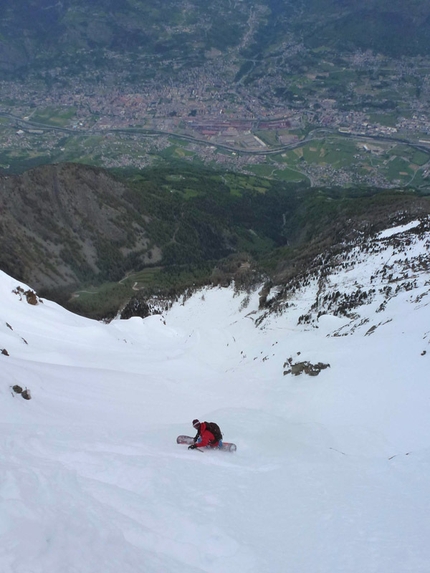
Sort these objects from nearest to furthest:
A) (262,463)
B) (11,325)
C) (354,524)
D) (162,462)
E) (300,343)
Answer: (354,524) < (162,462) < (262,463) < (11,325) < (300,343)

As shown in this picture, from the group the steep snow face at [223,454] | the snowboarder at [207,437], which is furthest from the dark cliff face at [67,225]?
the snowboarder at [207,437]

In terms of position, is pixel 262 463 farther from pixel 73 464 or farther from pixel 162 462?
pixel 73 464

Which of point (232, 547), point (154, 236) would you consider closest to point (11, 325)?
point (232, 547)

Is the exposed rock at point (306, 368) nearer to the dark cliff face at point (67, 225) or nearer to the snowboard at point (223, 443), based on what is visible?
the snowboard at point (223, 443)

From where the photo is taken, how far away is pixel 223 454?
1534cm

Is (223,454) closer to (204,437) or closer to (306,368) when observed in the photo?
(204,437)

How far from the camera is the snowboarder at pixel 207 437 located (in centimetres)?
1526

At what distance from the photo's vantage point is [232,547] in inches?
359

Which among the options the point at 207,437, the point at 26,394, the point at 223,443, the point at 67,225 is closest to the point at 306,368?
the point at 223,443

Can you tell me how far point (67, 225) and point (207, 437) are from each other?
129920mm

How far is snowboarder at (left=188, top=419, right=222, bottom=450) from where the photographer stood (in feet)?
50.1

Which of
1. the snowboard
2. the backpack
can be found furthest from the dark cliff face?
the backpack

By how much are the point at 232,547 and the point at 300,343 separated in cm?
2482

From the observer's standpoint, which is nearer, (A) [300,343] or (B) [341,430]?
(B) [341,430]
